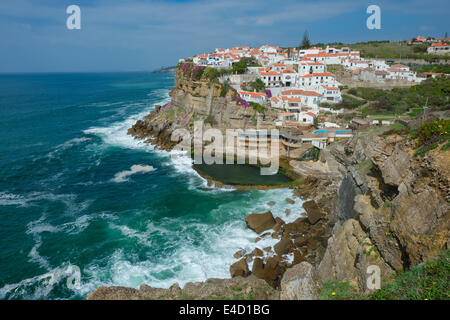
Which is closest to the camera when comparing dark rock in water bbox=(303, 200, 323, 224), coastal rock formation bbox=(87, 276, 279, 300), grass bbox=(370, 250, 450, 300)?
grass bbox=(370, 250, 450, 300)

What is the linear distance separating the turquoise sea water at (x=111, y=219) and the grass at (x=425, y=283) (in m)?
10.6

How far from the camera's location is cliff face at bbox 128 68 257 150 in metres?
41.9

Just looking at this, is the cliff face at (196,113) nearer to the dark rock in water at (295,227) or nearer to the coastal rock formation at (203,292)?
the dark rock in water at (295,227)

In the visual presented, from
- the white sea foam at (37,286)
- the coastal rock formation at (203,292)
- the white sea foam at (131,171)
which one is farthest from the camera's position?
the white sea foam at (131,171)

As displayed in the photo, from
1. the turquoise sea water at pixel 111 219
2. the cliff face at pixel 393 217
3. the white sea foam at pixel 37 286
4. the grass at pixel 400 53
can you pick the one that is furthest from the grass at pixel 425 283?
the grass at pixel 400 53

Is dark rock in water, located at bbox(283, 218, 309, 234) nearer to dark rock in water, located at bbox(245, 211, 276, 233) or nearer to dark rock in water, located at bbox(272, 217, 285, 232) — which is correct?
dark rock in water, located at bbox(272, 217, 285, 232)

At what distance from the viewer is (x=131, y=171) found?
3331cm

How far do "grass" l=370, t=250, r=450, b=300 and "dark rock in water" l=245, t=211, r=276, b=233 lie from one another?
12.5 m

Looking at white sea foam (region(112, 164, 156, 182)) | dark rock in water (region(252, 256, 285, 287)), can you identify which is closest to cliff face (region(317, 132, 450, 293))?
dark rock in water (region(252, 256, 285, 287))

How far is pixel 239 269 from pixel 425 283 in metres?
10.9

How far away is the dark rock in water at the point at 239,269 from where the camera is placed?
16266 millimetres

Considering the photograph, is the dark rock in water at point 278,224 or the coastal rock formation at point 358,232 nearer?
the coastal rock formation at point 358,232

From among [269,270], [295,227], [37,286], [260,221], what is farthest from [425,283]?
[37,286]
